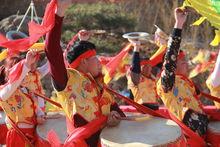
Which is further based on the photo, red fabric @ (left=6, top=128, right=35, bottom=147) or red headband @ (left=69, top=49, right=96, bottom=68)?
red fabric @ (left=6, top=128, right=35, bottom=147)

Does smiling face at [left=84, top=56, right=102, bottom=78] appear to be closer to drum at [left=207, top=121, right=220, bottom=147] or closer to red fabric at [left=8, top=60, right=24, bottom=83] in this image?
red fabric at [left=8, top=60, right=24, bottom=83]

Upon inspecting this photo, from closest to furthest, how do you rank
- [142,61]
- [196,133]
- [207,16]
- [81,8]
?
[207,16] < [196,133] < [142,61] < [81,8]

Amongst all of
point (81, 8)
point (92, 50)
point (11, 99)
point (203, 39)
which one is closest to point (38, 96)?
point (11, 99)

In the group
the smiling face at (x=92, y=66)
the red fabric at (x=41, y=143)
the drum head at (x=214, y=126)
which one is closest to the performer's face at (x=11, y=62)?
the red fabric at (x=41, y=143)

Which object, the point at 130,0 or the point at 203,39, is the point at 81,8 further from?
the point at 203,39

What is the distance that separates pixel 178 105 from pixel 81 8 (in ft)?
32.5

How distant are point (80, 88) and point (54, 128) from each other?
0.74m

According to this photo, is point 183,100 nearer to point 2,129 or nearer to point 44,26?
point 44,26

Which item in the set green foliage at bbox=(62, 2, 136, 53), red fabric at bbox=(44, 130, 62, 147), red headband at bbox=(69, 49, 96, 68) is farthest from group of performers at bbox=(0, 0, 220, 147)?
green foliage at bbox=(62, 2, 136, 53)

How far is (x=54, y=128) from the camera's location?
12.7 feet

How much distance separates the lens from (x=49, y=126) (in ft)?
13.0

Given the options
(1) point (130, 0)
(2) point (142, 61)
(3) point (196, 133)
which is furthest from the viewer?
(1) point (130, 0)

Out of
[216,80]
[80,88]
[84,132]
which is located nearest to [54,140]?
[84,132]

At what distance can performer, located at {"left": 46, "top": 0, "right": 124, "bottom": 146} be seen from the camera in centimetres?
306
